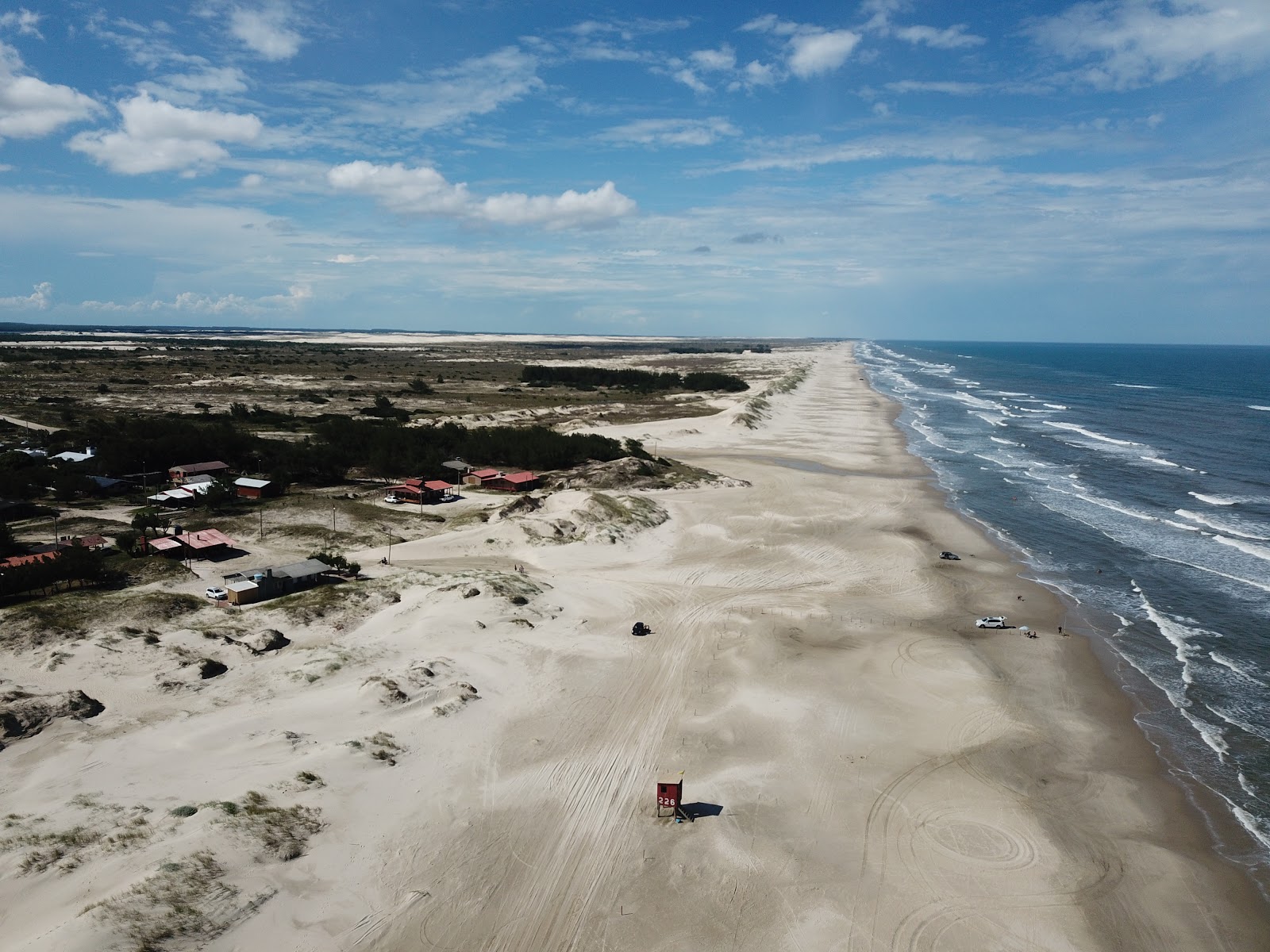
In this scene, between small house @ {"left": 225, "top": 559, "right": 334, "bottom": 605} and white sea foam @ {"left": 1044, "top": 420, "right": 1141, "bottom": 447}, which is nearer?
small house @ {"left": 225, "top": 559, "right": 334, "bottom": 605}

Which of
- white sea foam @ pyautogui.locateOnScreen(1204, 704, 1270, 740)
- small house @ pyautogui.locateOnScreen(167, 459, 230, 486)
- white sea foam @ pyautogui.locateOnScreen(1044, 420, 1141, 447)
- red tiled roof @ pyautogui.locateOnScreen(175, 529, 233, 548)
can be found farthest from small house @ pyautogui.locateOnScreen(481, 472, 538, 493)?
white sea foam @ pyautogui.locateOnScreen(1044, 420, 1141, 447)

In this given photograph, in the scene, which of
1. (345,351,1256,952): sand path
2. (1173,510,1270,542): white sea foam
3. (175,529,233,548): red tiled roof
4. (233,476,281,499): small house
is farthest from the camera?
(233,476,281,499): small house

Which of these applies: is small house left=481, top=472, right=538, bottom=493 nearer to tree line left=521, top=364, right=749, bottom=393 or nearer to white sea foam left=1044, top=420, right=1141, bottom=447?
white sea foam left=1044, top=420, right=1141, bottom=447

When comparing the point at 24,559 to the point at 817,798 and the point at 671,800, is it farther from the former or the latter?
the point at 817,798

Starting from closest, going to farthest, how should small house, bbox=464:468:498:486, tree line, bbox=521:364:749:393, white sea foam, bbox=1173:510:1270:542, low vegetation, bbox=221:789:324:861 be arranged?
low vegetation, bbox=221:789:324:861 → white sea foam, bbox=1173:510:1270:542 → small house, bbox=464:468:498:486 → tree line, bbox=521:364:749:393

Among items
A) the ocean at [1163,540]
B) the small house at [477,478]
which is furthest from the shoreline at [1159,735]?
the small house at [477,478]

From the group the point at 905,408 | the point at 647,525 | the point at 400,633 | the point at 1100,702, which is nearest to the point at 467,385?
the point at 905,408

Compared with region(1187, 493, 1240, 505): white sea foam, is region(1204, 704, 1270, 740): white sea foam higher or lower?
lower
